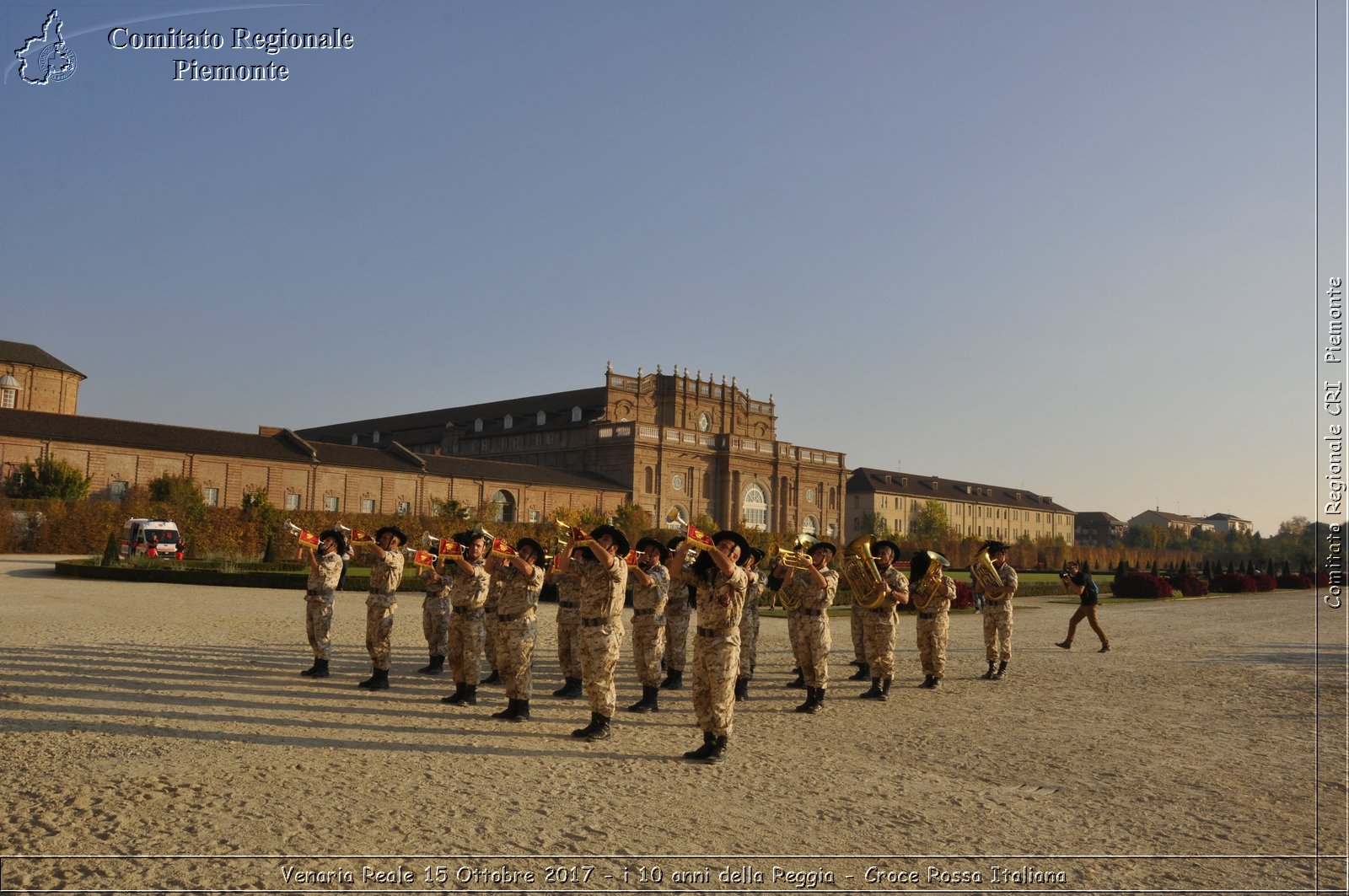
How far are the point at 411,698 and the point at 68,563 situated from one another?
25.5m

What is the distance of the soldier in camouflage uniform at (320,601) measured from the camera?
11.5 m

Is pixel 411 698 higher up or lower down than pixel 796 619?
lower down

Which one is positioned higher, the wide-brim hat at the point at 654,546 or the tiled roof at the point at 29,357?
Answer: the tiled roof at the point at 29,357

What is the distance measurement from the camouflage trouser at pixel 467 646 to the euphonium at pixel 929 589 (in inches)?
223

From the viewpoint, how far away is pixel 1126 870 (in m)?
5.43

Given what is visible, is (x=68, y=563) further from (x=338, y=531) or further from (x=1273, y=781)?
(x=1273, y=781)

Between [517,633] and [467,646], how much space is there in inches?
44.8

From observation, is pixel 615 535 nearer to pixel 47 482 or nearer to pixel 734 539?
pixel 734 539

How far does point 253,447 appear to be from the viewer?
192ft

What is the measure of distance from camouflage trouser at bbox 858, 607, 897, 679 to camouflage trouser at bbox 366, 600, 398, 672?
18.6 ft

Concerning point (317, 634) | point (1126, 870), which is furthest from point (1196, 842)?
point (317, 634)

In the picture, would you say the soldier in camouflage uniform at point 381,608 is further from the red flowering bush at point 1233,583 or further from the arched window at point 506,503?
the arched window at point 506,503

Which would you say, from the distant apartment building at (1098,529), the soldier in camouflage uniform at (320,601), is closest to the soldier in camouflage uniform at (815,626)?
the soldier in camouflage uniform at (320,601)

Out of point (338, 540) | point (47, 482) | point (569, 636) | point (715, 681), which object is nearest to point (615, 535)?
point (715, 681)
